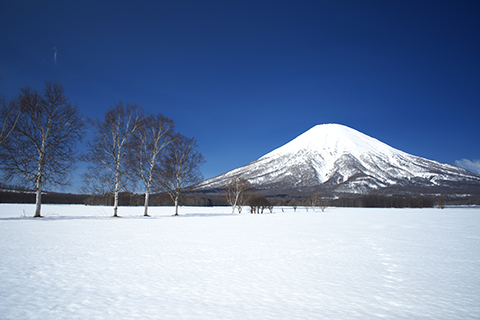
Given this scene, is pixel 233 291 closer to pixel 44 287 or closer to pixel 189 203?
pixel 44 287

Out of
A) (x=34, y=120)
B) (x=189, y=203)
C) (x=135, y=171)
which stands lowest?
(x=189, y=203)

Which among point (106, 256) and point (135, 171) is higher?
point (135, 171)

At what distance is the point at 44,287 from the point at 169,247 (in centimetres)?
497

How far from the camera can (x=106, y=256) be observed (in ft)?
27.2

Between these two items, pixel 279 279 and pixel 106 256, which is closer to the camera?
pixel 279 279

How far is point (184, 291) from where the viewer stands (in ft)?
17.7

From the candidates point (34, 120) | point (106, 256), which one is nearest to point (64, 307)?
point (106, 256)

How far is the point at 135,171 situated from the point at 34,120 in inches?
376

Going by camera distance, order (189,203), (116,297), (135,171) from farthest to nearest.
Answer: (189,203) → (135,171) → (116,297)

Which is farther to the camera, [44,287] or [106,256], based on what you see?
[106,256]

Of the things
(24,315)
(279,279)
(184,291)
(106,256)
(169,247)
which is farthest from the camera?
(169,247)

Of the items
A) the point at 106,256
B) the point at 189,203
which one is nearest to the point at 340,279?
the point at 106,256

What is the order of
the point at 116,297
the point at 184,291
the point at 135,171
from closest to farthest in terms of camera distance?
the point at 116,297, the point at 184,291, the point at 135,171

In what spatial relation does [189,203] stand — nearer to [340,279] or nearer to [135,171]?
[135,171]
